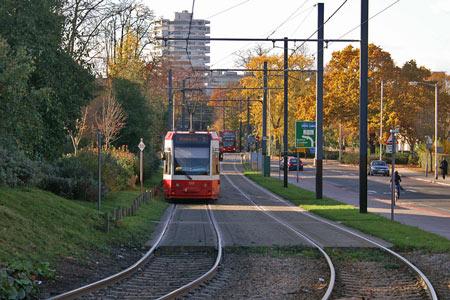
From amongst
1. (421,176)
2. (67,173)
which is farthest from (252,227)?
(421,176)

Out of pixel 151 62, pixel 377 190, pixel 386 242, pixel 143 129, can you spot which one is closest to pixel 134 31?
pixel 151 62

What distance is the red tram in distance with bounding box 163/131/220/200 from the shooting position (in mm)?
28250

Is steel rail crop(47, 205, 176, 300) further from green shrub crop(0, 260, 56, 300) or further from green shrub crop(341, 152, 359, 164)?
green shrub crop(341, 152, 359, 164)

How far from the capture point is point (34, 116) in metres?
17.5

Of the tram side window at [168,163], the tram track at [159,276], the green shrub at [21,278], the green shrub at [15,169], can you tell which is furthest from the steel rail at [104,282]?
the tram side window at [168,163]

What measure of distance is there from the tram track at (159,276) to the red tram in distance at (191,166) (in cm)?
1330

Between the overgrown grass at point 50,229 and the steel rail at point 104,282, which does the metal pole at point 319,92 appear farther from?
the steel rail at point 104,282

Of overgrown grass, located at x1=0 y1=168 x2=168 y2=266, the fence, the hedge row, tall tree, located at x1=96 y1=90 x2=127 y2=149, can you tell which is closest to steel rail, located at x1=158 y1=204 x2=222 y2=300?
overgrown grass, located at x1=0 y1=168 x2=168 y2=266

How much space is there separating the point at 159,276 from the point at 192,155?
17381 millimetres

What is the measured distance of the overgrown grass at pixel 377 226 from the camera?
1506 centimetres

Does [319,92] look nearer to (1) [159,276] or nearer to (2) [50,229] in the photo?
(2) [50,229]

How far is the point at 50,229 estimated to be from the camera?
1374cm

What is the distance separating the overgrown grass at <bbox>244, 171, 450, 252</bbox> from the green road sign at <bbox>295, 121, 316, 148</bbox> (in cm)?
320

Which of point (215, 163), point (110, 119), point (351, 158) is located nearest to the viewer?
point (215, 163)
